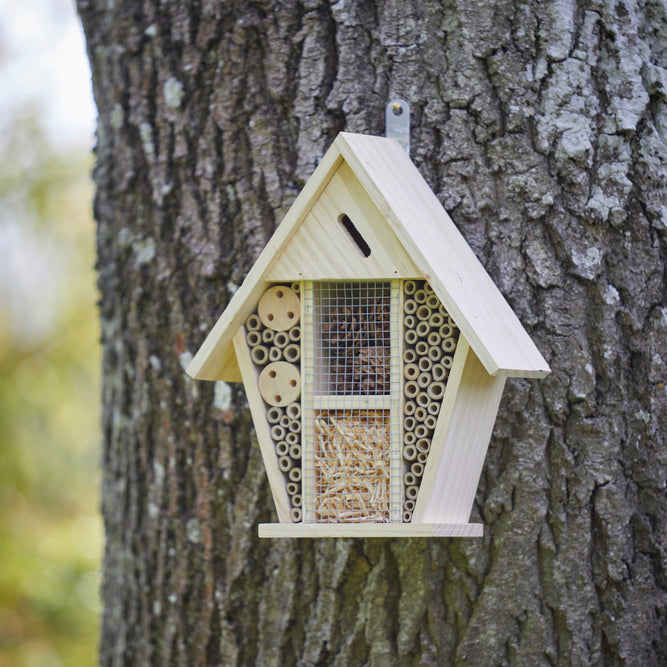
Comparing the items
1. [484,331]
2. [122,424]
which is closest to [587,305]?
[484,331]

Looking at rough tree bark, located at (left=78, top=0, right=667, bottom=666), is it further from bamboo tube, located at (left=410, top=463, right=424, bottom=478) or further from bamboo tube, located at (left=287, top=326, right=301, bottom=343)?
bamboo tube, located at (left=287, top=326, right=301, bottom=343)

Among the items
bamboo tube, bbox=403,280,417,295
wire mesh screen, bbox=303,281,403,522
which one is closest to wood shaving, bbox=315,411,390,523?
wire mesh screen, bbox=303,281,403,522

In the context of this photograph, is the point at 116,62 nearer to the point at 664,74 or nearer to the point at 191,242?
the point at 191,242

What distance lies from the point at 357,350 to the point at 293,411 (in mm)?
164

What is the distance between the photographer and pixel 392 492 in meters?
1.35

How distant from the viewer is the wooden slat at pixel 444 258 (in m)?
1.29

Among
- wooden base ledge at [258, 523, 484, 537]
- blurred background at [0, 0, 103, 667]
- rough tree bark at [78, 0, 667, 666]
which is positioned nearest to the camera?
wooden base ledge at [258, 523, 484, 537]

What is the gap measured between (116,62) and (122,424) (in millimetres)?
906

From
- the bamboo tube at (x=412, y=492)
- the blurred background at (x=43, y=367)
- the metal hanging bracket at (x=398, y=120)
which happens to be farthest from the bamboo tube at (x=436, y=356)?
the blurred background at (x=43, y=367)

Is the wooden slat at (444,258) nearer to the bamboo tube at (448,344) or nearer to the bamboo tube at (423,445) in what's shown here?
the bamboo tube at (448,344)

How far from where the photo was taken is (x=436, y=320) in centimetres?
136

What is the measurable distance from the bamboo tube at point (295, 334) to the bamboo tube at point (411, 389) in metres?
0.21

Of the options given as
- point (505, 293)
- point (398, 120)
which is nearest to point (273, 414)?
point (505, 293)

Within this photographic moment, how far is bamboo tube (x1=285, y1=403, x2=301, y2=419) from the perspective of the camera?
141cm
